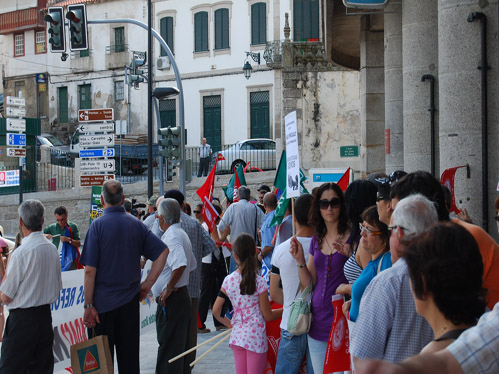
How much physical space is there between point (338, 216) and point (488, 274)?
155 cm

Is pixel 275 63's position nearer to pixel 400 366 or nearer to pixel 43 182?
pixel 43 182

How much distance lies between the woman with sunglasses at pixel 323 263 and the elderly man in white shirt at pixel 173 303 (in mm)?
2143

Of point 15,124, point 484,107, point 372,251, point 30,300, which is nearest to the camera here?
point 372,251

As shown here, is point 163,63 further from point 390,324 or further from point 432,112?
point 390,324

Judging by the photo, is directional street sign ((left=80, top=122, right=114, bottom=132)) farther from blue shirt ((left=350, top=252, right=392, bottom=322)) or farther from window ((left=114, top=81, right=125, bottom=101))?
window ((left=114, top=81, right=125, bottom=101))

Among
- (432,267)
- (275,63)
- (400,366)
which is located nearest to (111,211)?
(432,267)

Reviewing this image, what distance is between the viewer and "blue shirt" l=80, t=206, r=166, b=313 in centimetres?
668

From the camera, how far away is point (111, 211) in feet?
22.6

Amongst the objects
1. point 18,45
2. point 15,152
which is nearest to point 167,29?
point 18,45

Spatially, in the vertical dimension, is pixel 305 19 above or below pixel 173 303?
above

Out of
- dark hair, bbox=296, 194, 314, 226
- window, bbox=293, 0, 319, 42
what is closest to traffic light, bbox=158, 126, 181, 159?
dark hair, bbox=296, 194, 314, 226

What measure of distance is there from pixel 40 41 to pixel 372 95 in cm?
4340

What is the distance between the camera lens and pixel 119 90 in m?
47.8

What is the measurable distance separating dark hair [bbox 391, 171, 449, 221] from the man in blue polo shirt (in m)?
3.34
